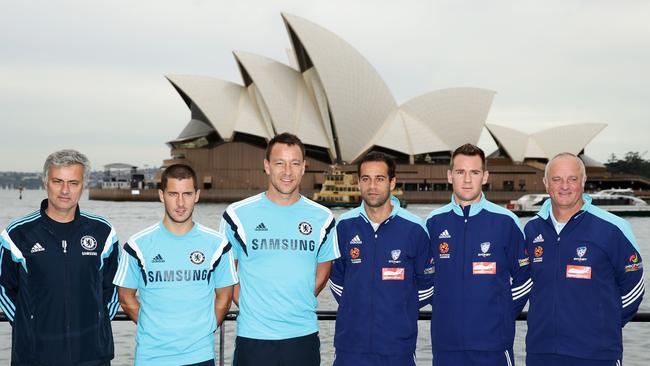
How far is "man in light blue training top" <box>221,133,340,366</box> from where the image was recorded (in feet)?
11.3

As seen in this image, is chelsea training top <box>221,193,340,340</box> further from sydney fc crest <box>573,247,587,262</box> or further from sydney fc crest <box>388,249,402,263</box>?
sydney fc crest <box>573,247,587,262</box>

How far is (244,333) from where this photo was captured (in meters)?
3.46

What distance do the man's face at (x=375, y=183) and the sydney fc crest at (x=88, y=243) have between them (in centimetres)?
145

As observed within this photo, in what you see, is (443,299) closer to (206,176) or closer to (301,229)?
(301,229)

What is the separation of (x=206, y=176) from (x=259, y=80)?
11.1 metres

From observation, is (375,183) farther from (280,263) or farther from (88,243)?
(88,243)

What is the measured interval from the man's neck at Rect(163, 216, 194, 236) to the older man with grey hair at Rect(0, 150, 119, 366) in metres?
A: 0.34

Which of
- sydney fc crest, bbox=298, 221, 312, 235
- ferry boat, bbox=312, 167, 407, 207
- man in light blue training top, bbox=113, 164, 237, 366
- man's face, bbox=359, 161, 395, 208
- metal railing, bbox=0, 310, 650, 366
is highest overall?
ferry boat, bbox=312, 167, 407, 207

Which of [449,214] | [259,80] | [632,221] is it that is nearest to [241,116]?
[259,80]

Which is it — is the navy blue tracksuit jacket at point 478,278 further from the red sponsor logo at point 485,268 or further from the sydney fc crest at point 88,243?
the sydney fc crest at point 88,243

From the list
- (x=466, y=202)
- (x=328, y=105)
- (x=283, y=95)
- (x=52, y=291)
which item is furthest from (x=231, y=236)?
(x=283, y=95)

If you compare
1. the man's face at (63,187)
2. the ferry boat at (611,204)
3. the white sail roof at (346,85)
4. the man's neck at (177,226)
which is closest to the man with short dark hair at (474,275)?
the man's neck at (177,226)

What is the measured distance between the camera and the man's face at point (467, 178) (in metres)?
3.73

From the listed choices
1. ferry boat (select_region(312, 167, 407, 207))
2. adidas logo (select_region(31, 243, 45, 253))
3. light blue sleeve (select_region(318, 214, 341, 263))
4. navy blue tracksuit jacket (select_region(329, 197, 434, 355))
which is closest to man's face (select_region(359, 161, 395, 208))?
navy blue tracksuit jacket (select_region(329, 197, 434, 355))
